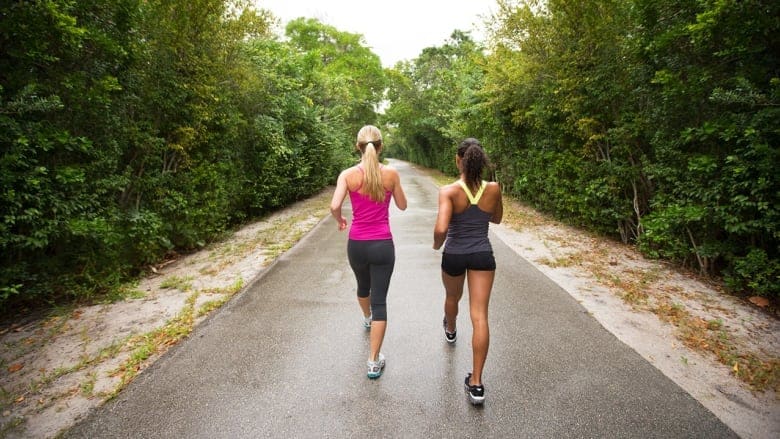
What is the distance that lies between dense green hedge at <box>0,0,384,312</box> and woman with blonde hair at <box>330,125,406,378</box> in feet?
10.6

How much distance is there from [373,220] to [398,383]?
1340 millimetres

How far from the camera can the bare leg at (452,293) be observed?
2971 millimetres

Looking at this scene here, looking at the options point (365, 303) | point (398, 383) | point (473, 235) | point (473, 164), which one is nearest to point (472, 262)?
point (473, 235)

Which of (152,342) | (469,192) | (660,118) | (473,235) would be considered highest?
(660,118)

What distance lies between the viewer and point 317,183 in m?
16.7

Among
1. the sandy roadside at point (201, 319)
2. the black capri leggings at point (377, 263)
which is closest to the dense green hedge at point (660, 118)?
the sandy roadside at point (201, 319)

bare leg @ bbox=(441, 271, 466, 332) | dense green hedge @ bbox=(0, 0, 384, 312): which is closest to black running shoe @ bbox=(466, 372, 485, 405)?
bare leg @ bbox=(441, 271, 466, 332)

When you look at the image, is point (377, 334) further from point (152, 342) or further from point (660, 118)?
point (660, 118)

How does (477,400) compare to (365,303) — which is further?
(365,303)

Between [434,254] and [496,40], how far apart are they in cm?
725

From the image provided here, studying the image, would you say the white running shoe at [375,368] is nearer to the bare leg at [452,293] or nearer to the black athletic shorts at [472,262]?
the bare leg at [452,293]

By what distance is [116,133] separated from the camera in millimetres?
4953

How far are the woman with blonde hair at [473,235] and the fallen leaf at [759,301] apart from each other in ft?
12.5

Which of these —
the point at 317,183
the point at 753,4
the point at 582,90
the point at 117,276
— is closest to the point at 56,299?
the point at 117,276
